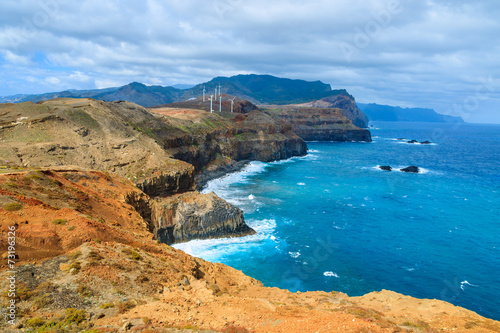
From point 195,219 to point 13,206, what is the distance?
28.8 m

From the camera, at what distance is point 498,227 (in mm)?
55531

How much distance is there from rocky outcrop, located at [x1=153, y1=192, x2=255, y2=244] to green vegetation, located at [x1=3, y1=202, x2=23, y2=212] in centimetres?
2438

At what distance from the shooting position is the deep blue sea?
123 ft

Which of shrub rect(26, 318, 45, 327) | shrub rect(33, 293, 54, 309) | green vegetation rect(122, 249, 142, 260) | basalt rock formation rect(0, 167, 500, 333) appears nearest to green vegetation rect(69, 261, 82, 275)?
basalt rock formation rect(0, 167, 500, 333)

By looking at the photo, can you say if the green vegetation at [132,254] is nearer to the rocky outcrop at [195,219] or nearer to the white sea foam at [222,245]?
the white sea foam at [222,245]

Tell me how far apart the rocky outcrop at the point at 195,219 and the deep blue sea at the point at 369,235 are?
198cm

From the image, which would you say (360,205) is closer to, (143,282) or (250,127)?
(143,282)

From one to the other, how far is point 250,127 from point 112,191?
94.8m

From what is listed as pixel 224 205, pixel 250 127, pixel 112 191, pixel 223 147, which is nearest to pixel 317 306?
pixel 112 191

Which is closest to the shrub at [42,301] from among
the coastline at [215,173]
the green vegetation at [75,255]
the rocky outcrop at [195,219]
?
the green vegetation at [75,255]

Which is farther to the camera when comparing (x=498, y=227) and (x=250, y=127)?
(x=250, y=127)

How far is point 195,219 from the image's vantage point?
47281 millimetres

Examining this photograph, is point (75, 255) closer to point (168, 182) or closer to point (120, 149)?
point (168, 182)

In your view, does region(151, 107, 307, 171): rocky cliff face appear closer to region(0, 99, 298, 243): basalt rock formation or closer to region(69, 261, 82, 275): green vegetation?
region(0, 99, 298, 243): basalt rock formation
